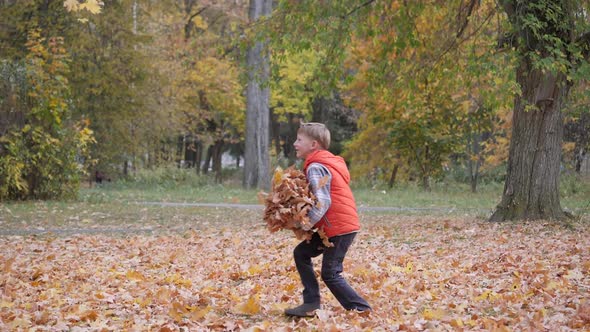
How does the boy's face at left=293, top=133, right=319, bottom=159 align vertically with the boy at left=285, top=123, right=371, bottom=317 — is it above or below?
above

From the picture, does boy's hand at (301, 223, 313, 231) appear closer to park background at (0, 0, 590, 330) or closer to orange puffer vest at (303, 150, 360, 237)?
orange puffer vest at (303, 150, 360, 237)

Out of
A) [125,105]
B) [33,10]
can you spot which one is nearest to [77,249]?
[33,10]

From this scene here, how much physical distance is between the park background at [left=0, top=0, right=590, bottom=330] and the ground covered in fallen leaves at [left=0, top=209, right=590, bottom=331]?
0.12 ft

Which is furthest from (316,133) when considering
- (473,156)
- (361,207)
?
(473,156)

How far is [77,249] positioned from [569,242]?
6.79m

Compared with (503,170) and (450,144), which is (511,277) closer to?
(450,144)

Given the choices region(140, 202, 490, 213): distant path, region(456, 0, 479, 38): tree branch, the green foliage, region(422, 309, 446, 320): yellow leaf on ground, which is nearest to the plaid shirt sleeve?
region(422, 309, 446, 320): yellow leaf on ground

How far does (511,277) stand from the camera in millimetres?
7934

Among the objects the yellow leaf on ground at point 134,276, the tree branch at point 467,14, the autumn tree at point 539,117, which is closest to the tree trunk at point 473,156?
the tree branch at point 467,14

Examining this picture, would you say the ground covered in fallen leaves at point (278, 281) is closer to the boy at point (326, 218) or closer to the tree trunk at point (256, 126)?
the boy at point (326, 218)

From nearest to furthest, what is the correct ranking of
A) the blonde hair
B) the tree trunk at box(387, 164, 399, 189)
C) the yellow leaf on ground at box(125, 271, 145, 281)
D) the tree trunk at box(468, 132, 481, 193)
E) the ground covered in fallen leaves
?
the ground covered in fallen leaves → the blonde hair → the yellow leaf on ground at box(125, 271, 145, 281) → the tree trunk at box(468, 132, 481, 193) → the tree trunk at box(387, 164, 399, 189)

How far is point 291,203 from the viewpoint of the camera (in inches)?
227

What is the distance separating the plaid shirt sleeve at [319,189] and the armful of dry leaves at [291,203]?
0.03 meters

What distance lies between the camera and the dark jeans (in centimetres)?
592
